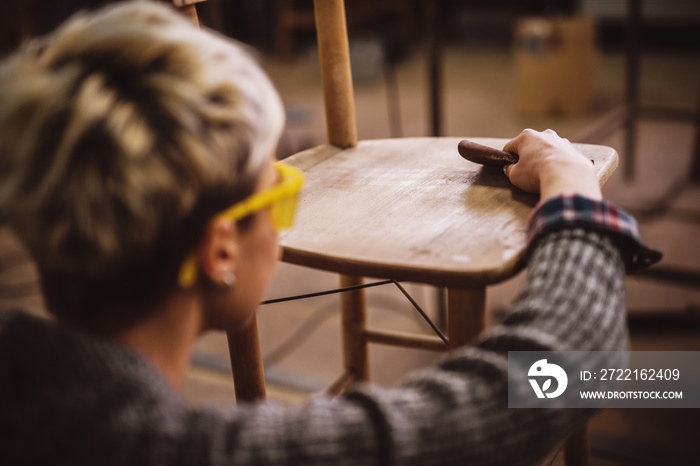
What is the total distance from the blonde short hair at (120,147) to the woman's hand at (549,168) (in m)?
0.36

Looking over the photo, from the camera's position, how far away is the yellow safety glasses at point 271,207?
0.51 meters

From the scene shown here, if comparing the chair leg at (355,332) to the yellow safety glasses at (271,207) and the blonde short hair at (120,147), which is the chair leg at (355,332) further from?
the blonde short hair at (120,147)

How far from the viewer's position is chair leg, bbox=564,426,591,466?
999mm

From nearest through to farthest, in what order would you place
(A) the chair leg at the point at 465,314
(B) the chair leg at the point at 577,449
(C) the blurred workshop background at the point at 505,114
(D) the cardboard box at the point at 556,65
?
1. (A) the chair leg at the point at 465,314
2. (B) the chair leg at the point at 577,449
3. (C) the blurred workshop background at the point at 505,114
4. (D) the cardboard box at the point at 556,65

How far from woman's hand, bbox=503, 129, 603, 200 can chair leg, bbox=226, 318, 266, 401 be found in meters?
0.40

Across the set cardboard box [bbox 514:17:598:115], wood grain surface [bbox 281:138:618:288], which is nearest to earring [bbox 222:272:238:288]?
wood grain surface [bbox 281:138:618:288]

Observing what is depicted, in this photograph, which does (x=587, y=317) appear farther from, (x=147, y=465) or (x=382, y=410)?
(x=147, y=465)

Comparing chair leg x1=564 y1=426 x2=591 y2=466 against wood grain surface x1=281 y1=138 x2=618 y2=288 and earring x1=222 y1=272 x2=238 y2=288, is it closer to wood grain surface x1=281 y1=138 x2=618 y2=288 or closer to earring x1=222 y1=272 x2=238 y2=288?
A: wood grain surface x1=281 y1=138 x2=618 y2=288

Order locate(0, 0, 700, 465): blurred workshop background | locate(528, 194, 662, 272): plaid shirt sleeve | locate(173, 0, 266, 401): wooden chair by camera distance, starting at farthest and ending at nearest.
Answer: locate(0, 0, 700, 465): blurred workshop background < locate(173, 0, 266, 401): wooden chair < locate(528, 194, 662, 272): plaid shirt sleeve

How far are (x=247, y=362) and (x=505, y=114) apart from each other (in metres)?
3.13

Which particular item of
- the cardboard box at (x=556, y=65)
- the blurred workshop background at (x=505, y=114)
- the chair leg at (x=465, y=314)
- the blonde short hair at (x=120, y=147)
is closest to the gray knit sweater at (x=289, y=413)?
the blonde short hair at (x=120, y=147)

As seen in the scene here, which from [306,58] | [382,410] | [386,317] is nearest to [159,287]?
[382,410]

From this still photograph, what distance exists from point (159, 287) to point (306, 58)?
506cm

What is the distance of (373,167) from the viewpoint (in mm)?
1033
